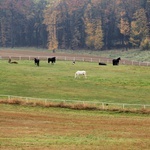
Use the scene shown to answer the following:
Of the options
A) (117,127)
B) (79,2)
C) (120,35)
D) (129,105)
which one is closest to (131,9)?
(120,35)

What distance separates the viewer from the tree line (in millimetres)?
117500

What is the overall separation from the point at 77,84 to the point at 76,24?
283 feet

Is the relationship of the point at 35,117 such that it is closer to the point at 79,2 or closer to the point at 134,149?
the point at 134,149

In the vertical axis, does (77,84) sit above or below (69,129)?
below

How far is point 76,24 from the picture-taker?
133 meters

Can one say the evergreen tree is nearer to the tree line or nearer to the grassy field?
the tree line

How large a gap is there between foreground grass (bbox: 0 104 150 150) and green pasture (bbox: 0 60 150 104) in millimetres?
6323

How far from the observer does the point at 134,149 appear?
71.2 feet

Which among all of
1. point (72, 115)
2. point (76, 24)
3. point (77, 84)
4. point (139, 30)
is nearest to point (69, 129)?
point (72, 115)

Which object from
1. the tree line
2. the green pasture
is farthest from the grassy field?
the tree line

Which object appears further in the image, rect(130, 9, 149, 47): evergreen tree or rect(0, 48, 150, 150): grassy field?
rect(130, 9, 149, 47): evergreen tree

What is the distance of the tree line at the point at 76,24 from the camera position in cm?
11750

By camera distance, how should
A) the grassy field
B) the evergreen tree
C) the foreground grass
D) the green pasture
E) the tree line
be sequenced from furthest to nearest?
the tree line < the evergreen tree < the green pasture < the grassy field < the foreground grass

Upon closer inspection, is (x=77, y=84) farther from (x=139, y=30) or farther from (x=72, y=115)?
(x=139, y=30)
